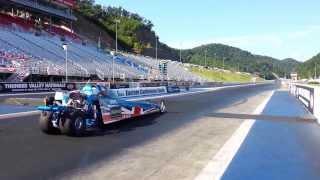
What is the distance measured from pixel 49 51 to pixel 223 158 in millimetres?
65264

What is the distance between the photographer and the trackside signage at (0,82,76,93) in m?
44.3

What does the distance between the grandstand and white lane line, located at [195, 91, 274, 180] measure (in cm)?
4104

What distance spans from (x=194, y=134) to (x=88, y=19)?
415 ft

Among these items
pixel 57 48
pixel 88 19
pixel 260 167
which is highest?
pixel 88 19

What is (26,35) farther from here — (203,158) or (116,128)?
(203,158)

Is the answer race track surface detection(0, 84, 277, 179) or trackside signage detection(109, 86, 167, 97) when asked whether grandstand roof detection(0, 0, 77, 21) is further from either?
race track surface detection(0, 84, 277, 179)

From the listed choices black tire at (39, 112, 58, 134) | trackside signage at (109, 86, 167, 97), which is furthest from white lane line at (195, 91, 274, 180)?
trackside signage at (109, 86, 167, 97)

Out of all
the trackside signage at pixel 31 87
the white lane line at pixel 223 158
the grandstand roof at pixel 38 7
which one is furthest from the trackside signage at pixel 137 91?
the grandstand roof at pixel 38 7

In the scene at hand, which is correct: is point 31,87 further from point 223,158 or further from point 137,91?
point 223,158

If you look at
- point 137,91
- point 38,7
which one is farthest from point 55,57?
point 137,91

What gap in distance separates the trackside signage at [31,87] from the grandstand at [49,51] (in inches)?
203

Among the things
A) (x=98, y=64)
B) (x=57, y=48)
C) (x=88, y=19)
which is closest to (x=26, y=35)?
(x=57, y=48)

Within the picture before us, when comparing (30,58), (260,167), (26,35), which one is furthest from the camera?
(26,35)

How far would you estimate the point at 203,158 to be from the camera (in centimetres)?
1141
